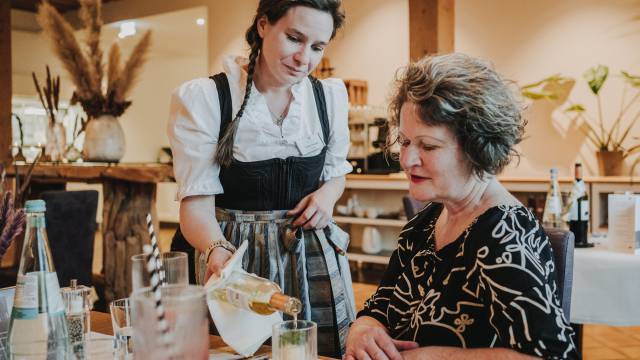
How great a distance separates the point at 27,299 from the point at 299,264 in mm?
853

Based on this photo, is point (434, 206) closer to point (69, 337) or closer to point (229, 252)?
point (229, 252)

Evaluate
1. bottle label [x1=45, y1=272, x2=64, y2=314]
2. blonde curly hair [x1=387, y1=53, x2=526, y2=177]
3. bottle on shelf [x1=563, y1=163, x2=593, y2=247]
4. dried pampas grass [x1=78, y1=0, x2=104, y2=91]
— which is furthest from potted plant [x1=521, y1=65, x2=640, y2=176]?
bottle label [x1=45, y1=272, x2=64, y2=314]

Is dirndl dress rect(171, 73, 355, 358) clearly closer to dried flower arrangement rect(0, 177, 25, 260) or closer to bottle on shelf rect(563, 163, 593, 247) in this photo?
dried flower arrangement rect(0, 177, 25, 260)

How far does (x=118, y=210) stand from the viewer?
4.17 metres

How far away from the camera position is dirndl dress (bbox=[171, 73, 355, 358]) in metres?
1.79

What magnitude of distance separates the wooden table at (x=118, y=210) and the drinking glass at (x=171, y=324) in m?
3.19

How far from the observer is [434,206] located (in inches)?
62.3

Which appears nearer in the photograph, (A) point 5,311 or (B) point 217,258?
(A) point 5,311

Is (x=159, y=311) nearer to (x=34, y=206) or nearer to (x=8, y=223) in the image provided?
(x=34, y=206)

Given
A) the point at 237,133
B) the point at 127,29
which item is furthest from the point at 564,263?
the point at 127,29

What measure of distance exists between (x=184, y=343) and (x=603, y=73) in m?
5.26

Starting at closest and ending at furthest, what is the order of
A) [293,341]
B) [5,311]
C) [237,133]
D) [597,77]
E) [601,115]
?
[293,341]
[5,311]
[237,133]
[597,77]
[601,115]

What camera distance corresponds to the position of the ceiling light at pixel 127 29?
8.77 meters

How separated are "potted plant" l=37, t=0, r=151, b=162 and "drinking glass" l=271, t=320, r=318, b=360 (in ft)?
10.5
